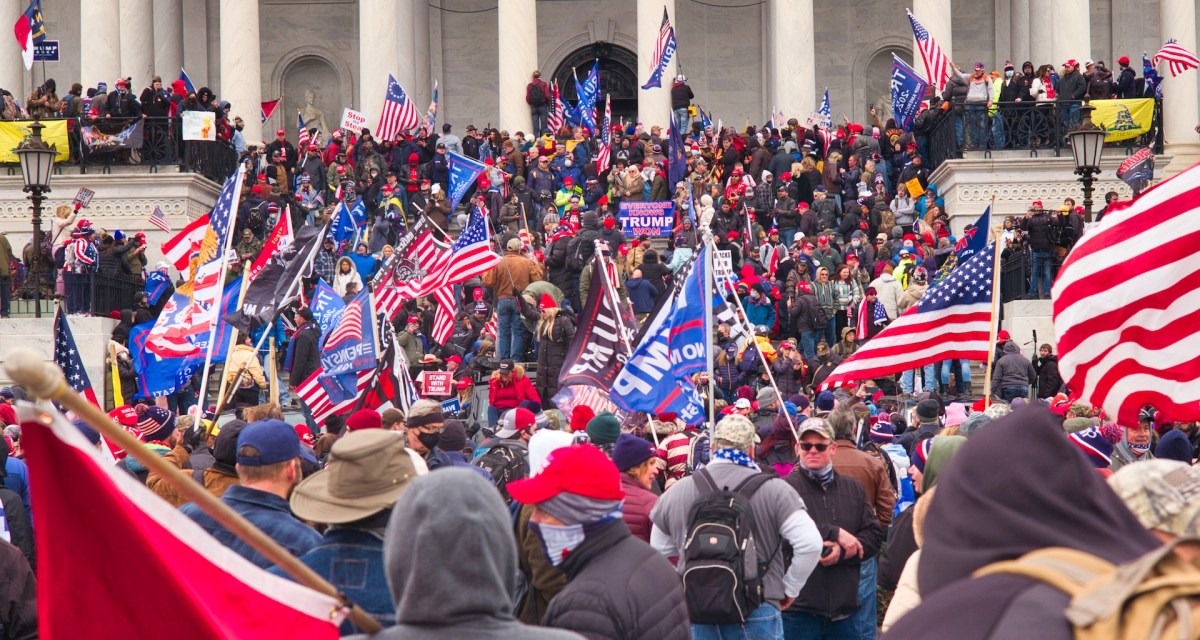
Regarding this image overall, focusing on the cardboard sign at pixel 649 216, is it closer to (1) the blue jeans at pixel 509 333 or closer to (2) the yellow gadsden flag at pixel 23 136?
(1) the blue jeans at pixel 509 333

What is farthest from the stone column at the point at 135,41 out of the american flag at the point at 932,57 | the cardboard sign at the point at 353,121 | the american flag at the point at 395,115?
the american flag at the point at 932,57

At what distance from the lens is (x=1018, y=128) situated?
29188 mm

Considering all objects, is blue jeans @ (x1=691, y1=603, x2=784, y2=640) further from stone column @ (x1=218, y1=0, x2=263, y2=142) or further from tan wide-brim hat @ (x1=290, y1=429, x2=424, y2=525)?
stone column @ (x1=218, y1=0, x2=263, y2=142)

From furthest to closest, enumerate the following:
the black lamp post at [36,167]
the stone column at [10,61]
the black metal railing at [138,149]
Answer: the stone column at [10,61] → the black metal railing at [138,149] → the black lamp post at [36,167]

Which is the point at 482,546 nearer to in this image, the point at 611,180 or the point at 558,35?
the point at 611,180

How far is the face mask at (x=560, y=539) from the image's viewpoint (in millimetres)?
5168

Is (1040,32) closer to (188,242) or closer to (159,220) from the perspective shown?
(159,220)

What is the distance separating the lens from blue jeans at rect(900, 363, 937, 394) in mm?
20797

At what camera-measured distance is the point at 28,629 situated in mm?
6477

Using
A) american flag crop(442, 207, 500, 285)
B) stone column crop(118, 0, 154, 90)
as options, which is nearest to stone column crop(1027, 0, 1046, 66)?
stone column crop(118, 0, 154, 90)

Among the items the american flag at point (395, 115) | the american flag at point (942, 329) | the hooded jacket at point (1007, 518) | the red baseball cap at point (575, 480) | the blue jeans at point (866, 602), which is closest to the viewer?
the hooded jacket at point (1007, 518)

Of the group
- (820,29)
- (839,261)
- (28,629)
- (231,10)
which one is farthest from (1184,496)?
(820,29)

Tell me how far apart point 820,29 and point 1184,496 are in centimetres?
4160

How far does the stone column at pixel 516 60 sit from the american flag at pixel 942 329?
81.7 feet
